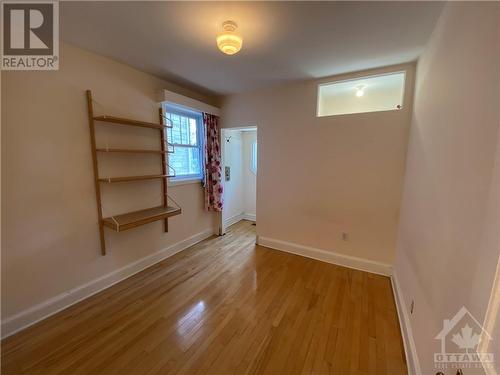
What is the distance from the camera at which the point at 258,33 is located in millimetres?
1698

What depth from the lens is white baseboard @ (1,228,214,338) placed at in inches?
66.3

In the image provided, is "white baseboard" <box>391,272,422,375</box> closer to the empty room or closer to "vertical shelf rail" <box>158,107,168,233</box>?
the empty room

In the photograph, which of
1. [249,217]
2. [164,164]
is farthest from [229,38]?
[249,217]

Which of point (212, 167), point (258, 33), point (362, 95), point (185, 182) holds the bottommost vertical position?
point (185, 182)

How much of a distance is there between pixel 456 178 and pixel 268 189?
239 cm

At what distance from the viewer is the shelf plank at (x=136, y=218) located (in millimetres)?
2113

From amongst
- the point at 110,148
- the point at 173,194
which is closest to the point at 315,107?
the point at 173,194

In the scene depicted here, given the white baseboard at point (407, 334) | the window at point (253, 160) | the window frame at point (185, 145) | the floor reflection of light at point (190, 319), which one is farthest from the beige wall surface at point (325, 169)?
the floor reflection of light at point (190, 319)

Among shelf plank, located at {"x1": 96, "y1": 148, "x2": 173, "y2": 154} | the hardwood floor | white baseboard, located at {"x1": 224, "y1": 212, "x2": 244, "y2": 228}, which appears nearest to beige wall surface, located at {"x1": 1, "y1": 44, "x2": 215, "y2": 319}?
shelf plank, located at {"x1": 96, "y1": 148, "x2": 173, "y2": 154}

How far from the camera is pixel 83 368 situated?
140 cm

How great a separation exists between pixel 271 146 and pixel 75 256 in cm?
275

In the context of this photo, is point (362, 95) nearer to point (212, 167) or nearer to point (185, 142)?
point (212, 167)

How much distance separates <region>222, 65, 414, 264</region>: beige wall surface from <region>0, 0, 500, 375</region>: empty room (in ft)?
0.08

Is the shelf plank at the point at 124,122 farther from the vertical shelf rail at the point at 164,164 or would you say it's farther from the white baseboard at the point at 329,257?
the white baseboard at the point at 329,257
